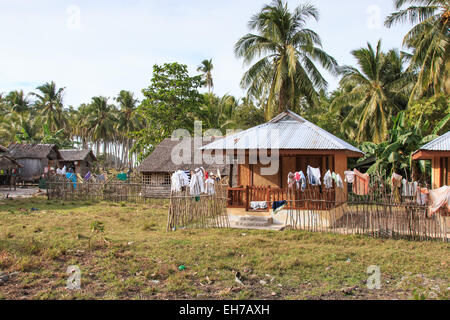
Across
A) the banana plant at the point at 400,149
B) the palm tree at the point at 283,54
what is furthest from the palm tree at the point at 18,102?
the banana plant at the point at 400,149

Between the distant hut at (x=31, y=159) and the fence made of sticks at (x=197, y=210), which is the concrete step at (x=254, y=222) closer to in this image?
the fence made of sticks at (x=197, y=210)

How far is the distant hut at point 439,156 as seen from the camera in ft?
35.7

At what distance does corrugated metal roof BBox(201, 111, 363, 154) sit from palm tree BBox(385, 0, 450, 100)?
687 centimetres

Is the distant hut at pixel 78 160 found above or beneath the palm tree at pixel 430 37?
beneath

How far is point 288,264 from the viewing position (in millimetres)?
6605

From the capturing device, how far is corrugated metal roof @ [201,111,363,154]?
11523 millimetres

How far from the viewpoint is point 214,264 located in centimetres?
665

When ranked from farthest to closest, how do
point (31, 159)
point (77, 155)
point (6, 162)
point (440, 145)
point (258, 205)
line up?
point (77, 155), point (31, 159), point (6, 162), point (258, 205), point (440, 145)

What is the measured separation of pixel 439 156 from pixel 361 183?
2819mm

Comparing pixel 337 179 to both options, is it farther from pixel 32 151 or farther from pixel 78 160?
pixel 78 160

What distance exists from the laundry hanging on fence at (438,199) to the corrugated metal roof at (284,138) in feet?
9.93

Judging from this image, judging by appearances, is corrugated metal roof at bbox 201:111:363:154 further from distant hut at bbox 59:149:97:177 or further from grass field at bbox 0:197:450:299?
distant hut at bbox 59:149:97:177

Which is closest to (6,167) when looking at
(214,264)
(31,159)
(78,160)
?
(31,159)
